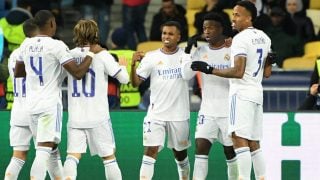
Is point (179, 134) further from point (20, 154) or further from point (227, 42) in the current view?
point (20, 154)

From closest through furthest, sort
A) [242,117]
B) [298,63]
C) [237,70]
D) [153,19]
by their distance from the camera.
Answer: [237,70]
[242,117]
[298,63]
[153,19]

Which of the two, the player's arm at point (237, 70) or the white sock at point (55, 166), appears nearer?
the player's arm at point (237, 70)

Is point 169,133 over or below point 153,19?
below

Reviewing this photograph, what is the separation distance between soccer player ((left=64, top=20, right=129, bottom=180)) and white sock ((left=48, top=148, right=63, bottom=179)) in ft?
1.22

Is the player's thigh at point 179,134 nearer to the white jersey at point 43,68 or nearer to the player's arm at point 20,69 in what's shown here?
the white jersey at point 43,68

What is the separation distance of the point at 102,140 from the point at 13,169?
3.34ft

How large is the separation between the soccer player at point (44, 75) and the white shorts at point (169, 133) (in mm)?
997

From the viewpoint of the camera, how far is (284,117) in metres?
15.8

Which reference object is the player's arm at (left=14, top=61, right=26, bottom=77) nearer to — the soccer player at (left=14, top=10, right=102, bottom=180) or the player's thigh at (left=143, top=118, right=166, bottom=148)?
the soccer player at (left=14, top=10, right=102, bottom=180)

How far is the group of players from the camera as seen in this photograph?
14.6m

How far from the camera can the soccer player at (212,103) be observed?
15.1 meters

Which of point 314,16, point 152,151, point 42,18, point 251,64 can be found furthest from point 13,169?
point 314,16

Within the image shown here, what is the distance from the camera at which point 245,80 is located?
14562 millimetres

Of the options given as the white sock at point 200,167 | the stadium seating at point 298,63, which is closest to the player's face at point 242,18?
the white sock at point 200,167
